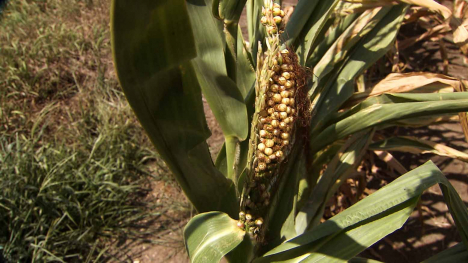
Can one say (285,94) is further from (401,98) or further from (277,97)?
(401,98)

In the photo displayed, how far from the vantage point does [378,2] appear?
1362 mm

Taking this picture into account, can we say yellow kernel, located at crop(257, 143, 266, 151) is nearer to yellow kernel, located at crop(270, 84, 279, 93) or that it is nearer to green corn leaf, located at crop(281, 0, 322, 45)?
yellow kernel, located at crop(270, 84, 279, 93)

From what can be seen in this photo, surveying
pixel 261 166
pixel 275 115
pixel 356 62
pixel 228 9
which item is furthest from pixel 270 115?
pixel 356 62

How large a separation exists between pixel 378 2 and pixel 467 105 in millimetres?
549

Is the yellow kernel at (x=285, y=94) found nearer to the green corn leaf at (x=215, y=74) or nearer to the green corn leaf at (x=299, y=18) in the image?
the green corn leaf at (x=215, y=74)

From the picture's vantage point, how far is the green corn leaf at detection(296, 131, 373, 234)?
52.9 inches

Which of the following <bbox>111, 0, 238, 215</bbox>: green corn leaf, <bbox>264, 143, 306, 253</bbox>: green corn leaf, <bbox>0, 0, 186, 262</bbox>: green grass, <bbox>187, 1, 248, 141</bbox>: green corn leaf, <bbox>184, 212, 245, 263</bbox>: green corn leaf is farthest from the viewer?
<bbox>0, 0, 186, 262</bbox>: green grass

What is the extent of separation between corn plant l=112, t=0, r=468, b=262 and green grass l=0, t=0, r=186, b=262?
717mm

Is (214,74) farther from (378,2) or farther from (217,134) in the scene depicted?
(217,134)

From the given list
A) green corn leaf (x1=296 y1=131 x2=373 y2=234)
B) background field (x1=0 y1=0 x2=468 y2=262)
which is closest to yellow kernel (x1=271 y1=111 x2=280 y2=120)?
green corn leaf (x1=296 y1=131 x2=373 y2=234)

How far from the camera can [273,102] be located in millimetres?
819

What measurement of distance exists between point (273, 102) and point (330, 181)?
2.15 feet

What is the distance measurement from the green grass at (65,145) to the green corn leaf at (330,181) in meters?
0.74

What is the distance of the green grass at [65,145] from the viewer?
1597 millimetres
